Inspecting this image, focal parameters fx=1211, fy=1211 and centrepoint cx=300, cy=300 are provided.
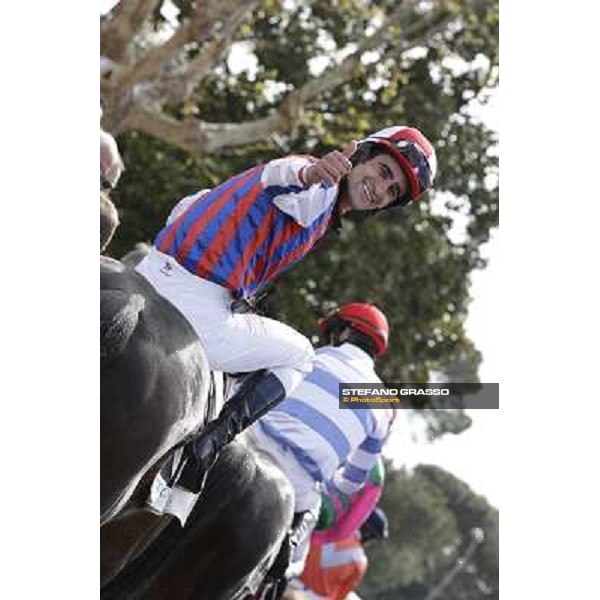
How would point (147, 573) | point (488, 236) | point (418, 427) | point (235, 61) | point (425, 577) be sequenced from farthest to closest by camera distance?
1. point (425, 577)
2. point (235, 61)
3. point (418, 427)
4. point (147, 573)
5. point (488, 236)

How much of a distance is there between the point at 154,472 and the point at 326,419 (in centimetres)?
119

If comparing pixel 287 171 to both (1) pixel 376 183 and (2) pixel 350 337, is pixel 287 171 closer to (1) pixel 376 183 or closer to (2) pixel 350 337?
(1) pixel 376 183

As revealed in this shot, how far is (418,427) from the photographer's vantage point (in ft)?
12.3

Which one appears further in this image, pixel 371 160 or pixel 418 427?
pixel 418 427

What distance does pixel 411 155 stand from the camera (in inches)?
104

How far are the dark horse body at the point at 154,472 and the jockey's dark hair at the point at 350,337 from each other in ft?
1.80

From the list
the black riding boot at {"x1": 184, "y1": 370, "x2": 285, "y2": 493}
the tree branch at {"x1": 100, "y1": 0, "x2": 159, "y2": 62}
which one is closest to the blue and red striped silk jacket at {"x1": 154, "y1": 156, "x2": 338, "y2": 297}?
the black riding boot at {"x1": 184, "y1": 370, "x2": 285, "y2": 493}

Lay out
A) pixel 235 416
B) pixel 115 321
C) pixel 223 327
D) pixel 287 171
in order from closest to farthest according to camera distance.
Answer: pixel 115 321 → pixel 287 171 → pixel 223 327 → pixel 235 416

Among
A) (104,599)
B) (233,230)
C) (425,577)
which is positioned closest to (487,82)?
(233,230)

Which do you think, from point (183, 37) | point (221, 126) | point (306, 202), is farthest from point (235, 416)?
point (221, 126)

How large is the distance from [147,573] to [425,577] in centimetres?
1405

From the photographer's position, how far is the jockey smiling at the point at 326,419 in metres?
3.59

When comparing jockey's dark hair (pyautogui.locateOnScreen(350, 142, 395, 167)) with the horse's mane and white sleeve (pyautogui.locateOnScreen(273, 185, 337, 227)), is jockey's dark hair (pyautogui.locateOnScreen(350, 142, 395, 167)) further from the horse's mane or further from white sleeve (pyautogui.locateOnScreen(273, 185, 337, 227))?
the horse's mane
